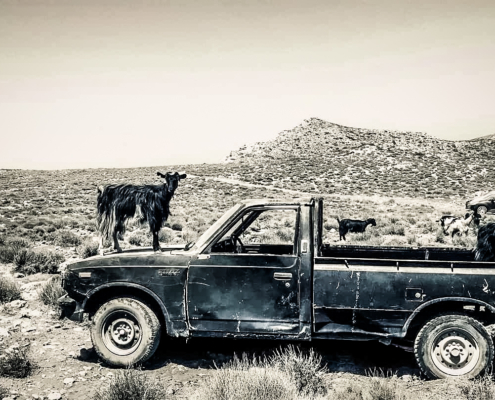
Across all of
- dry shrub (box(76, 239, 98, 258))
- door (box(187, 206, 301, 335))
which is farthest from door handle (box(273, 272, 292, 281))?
dry shrub (box(76, 239, 98, 258))

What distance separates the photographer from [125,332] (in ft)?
18.9

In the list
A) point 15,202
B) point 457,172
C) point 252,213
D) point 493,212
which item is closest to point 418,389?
point 252,213

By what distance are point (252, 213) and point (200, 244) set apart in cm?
83

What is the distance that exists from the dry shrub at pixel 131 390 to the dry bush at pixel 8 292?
197 inches

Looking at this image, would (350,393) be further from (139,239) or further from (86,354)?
(139,239)

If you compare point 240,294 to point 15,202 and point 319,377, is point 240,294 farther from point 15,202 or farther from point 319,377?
point 15,202

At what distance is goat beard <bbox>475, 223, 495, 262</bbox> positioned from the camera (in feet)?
20.3

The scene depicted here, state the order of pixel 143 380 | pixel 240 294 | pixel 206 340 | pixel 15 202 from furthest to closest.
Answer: pixel 15 202 → pixel 206 340 → pixel 240 294 → pixel 143 380

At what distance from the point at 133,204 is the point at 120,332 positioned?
7.73ft

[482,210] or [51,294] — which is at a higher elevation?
[482,210]

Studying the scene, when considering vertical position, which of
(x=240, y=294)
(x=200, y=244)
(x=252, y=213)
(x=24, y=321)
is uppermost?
(x=252, y=213)

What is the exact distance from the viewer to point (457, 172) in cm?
5916

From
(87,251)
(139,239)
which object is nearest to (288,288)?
(87,251)

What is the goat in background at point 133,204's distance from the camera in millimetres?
7367
